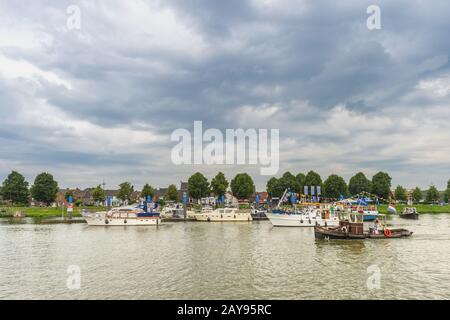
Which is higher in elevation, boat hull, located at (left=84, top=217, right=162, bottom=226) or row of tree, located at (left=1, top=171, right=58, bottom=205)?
row of tree, located at (left=1, top=171, right=58, bottom=205)

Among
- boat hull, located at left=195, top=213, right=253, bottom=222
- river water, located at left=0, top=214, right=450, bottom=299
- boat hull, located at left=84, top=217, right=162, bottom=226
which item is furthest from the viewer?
boat hull, located at left=195, top=213, right=253, bottom=222

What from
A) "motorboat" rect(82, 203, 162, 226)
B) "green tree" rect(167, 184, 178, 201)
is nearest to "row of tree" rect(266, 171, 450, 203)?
"green tree" rect(167, 184, 178, 201)

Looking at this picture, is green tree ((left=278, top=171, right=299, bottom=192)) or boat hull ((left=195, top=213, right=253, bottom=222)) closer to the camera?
boat hull ((left=195, top=213, right=253, bottom=222))

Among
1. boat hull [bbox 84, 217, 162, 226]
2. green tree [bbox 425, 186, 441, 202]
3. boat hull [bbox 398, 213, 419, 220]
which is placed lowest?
boat hull [bbox 398, 213, 419, 220]

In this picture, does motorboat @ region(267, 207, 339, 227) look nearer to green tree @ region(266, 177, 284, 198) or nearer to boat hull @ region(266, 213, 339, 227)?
boat hull @ region(266, 213, 339, 227)

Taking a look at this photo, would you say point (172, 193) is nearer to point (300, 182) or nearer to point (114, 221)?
point (300, 182)

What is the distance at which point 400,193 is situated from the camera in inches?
7441

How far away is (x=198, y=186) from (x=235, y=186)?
62.3 ft

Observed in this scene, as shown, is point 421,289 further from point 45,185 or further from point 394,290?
point 45,185

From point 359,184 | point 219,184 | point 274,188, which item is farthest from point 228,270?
point 359,184

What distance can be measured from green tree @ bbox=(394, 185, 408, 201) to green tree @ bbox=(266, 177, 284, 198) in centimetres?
6698

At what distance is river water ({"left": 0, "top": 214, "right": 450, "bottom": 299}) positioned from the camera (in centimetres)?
2553
